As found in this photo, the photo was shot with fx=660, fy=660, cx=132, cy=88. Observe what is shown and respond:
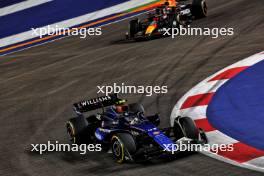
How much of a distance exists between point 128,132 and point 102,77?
20.0 feet

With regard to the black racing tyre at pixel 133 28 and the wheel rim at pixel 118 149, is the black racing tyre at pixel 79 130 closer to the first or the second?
the wheel rim at pixel 118 149

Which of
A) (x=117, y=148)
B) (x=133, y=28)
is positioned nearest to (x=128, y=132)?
(x=117, y=148)

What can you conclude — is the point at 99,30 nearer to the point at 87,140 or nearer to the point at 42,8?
the point at 42,8

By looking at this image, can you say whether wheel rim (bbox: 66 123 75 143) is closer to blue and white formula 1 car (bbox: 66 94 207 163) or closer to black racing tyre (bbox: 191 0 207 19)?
blue and white formula 1 car (bbox: 66 94 207 163)

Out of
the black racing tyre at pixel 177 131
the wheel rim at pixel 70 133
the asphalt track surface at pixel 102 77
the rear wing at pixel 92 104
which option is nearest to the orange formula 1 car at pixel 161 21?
the asphalt track surface at pixel 102 77

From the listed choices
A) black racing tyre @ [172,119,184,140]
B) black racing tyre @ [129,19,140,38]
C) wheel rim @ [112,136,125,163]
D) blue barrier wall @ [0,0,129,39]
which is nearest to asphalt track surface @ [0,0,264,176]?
wheel rim @ [112,136,125,163]

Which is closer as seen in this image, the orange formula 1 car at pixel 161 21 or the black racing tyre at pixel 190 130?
the black racing tyre at pixel 190 130

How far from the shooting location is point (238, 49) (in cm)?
1645

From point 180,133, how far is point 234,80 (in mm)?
3696

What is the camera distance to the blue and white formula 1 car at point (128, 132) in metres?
9.84

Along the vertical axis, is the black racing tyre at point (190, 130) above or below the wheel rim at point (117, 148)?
above

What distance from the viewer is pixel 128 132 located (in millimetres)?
10172

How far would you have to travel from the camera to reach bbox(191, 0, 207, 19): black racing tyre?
20516 millimetres

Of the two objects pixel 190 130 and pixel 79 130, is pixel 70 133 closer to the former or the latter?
pixel 79 130
